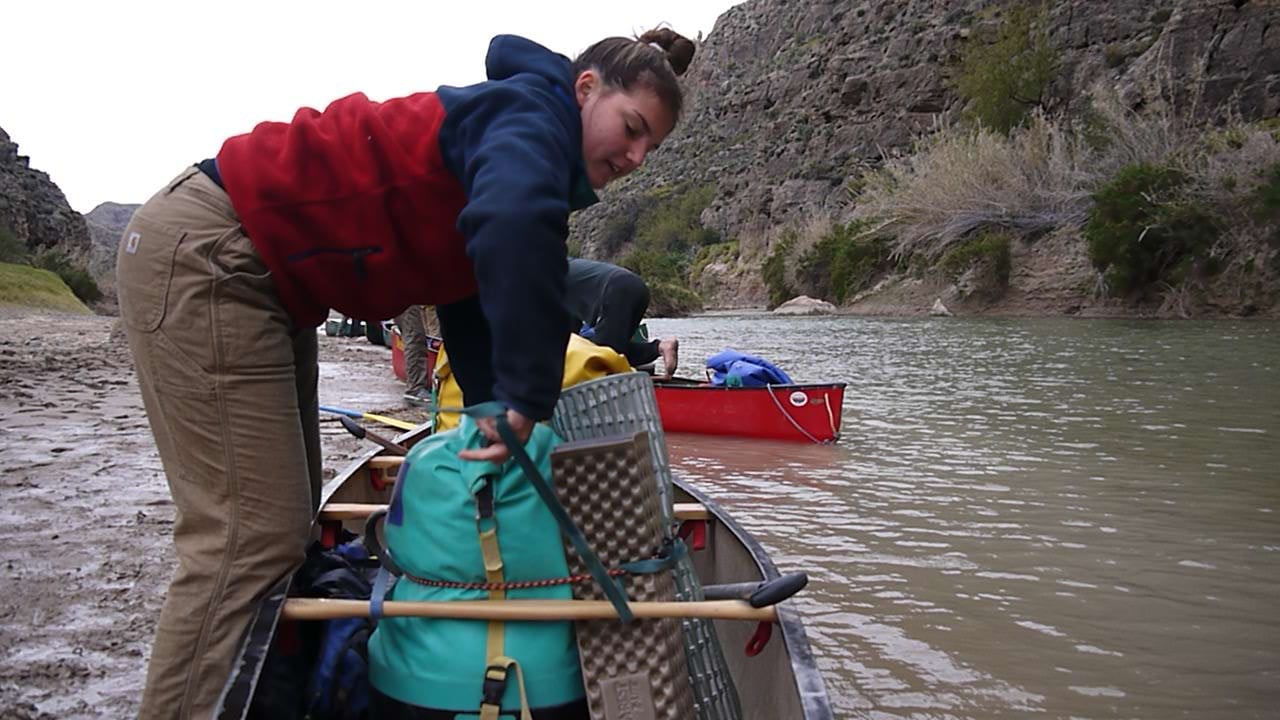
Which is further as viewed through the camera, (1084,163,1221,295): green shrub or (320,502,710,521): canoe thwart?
(1084,163,1221,295): green shrub

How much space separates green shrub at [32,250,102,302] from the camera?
32531mm

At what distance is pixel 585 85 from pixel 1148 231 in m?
24.7

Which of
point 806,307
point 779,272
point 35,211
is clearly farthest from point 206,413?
point 779,272

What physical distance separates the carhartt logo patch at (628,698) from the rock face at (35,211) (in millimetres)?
37327

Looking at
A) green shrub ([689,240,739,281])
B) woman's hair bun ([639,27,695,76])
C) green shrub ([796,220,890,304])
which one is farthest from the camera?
green shrub ([689,240,739,281])

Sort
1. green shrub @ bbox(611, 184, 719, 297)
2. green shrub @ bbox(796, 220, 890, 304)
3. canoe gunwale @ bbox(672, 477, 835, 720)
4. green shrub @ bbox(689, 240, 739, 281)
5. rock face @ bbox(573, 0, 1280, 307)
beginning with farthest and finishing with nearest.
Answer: green shrub @ bbox(611, 184, 719, 297) → green shrub @ bbox(689, 240, 739, 281) → green shrub @ bbox(796, 220, 890, 304) → rock face @ bbox(573, 0, 1280, 307) → canoe gunwale @ bbox(672, 477, 835, 720)

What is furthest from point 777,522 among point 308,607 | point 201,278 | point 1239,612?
point 201,278

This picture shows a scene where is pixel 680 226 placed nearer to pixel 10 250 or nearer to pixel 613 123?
pixel 10 250

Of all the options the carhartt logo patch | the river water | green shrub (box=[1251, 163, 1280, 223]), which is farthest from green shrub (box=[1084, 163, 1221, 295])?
the carhartt logo patch

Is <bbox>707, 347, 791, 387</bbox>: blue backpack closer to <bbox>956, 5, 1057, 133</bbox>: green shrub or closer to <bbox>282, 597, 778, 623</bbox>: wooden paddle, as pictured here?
<bbox>282, 597, 778, 623</bbox>: wooden paddle

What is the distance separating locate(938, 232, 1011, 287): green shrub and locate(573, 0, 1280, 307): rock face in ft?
20.7

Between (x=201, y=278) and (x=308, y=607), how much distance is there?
78cm

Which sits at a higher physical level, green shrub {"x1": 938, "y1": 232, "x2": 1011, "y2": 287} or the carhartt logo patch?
green shrub {"x1": 938, "y1": 232, "x2": 1011, "y2": 287}

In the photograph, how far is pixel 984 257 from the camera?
29.8m
